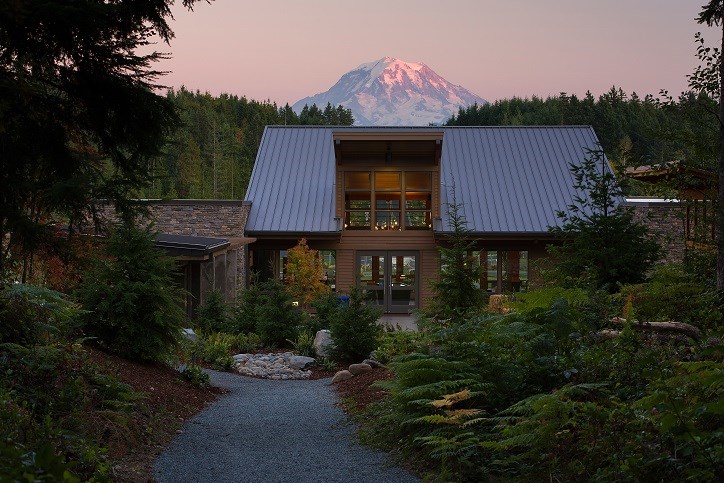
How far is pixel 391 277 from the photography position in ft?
86.4

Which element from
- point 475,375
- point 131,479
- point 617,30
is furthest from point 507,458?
point 617,30

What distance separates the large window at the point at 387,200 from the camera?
86.9 ft

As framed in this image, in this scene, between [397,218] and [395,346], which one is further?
[397,218]

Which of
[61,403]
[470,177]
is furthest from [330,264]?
[61,403]

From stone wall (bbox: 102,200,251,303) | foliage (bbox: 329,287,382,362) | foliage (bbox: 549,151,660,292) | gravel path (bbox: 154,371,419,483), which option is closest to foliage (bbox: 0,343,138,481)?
gravel path (bbox: 154,371,419,483)

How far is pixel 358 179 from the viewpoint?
87.3ft

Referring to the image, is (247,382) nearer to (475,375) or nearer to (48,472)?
(475,375)

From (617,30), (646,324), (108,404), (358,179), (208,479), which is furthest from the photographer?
(358,179)

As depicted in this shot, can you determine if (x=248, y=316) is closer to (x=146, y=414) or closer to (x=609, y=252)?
(x=609, y=252)

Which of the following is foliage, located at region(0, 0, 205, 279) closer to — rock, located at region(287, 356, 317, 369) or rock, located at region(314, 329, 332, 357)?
rock, located at region(287, 356, 317, 369)

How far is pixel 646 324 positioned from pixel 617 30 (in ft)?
52.6

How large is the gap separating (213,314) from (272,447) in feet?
36.4

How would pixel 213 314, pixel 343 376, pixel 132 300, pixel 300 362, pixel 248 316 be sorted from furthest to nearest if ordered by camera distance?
pixel 213 314
pixel 248 316
pixel 300 362
pixel 343 376
pixel 132 300

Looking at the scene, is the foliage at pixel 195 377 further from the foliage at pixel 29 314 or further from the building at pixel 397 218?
the building at pixel 397 218
